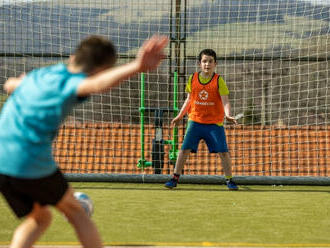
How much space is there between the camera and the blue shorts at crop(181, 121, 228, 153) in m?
7.83

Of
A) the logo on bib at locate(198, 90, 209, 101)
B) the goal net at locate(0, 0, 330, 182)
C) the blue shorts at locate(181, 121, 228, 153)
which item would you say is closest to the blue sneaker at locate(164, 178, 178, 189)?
the blue shorts at locate(181, 121, 228, 153)

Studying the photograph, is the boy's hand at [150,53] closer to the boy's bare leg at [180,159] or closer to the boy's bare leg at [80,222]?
the boy's bare leg at [80,222]

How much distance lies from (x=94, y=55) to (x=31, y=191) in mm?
744

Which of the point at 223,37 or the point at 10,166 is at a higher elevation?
the point at 223,37

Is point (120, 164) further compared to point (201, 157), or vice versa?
point (201, 157)

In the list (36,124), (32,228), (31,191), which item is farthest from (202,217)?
→ (36,124)

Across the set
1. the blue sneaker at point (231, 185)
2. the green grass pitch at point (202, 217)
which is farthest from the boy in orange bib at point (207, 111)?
the green grass pitch at point (202, 217)

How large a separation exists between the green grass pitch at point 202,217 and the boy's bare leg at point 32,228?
3.77 feet

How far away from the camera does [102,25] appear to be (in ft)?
31.0

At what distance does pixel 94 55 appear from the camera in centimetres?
321

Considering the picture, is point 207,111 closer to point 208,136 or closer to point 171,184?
point 208,136

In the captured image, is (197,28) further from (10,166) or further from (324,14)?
(10,166)

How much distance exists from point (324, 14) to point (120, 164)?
4.00 meters

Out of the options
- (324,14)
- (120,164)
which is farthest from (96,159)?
(324,14)
